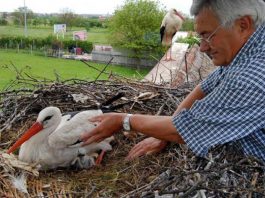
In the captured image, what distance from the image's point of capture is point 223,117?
1453 millimetres

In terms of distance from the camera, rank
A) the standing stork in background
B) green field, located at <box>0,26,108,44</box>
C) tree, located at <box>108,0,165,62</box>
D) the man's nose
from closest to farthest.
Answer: the man's nose → the standing stork in background → tree, located at <box>108,0,165,62</box> → green field, located at <box>0,26,108,44</box>

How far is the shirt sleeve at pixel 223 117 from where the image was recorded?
4.62ft

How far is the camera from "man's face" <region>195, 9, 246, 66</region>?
4.88 feet

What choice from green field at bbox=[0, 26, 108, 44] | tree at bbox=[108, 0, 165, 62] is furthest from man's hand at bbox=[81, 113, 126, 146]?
green field at bbox=[0, 26, 108, 44]

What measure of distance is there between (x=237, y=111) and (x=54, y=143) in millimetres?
1074

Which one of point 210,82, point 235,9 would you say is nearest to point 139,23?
point 210,82

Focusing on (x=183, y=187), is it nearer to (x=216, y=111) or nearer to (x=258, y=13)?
(x=216, y=111)

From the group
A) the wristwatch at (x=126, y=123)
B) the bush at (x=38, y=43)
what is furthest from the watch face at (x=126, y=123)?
the bush at (x=38, y=43)

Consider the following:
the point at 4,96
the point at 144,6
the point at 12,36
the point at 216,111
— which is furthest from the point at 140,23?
the point at 216,111

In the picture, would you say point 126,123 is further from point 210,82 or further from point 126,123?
point 210,82

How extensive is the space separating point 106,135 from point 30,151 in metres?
0.52

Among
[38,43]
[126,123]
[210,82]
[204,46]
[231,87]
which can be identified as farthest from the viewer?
[38,43]

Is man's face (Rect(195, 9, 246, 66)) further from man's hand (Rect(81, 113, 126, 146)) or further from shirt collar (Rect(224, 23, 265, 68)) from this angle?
man's hand (Rect(81, 113, 126, 146))

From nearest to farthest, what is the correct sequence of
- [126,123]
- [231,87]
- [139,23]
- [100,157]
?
[231,87], [126,123], [100,157], [139,23]
